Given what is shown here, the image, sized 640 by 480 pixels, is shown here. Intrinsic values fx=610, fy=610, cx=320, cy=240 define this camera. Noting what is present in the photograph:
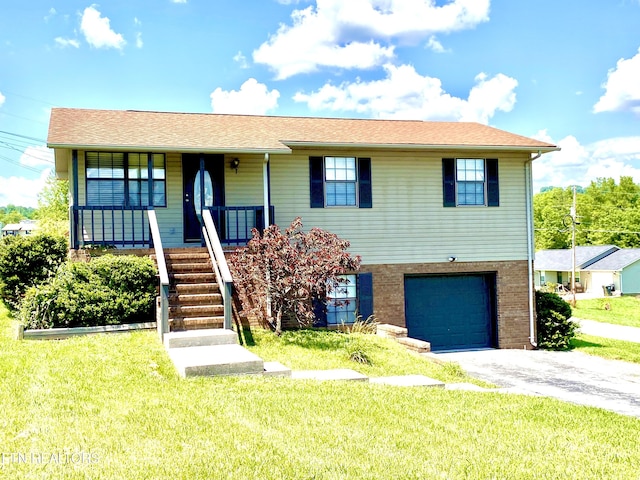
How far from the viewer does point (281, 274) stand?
11.9 metres

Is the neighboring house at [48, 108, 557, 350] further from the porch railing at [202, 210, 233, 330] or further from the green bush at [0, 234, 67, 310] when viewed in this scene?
the green bush at [0, 234, 67, 310]

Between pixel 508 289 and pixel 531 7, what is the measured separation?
851 cm

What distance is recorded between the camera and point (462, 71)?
23.4 metres

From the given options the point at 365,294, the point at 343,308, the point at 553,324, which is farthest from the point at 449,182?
the point at 553,324

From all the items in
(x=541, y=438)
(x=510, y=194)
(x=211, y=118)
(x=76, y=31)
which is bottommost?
(x=541, y=438)

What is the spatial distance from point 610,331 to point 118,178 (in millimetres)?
21163

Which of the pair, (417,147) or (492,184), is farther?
(492,184)

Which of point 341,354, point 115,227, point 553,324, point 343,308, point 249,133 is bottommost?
point 553,324

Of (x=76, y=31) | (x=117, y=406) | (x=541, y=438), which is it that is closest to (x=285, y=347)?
(x=117, y=406)

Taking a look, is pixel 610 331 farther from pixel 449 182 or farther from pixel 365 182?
pixel 365 182

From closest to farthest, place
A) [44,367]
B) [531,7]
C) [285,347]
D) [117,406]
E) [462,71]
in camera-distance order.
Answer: [117,406]
[44,367]
[285,347]
[531,7]
[462,71]

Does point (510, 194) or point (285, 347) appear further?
point (510, 194)

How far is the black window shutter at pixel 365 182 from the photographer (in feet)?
50.6

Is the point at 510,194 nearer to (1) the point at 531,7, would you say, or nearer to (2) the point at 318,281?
(1) the point at 531,7
